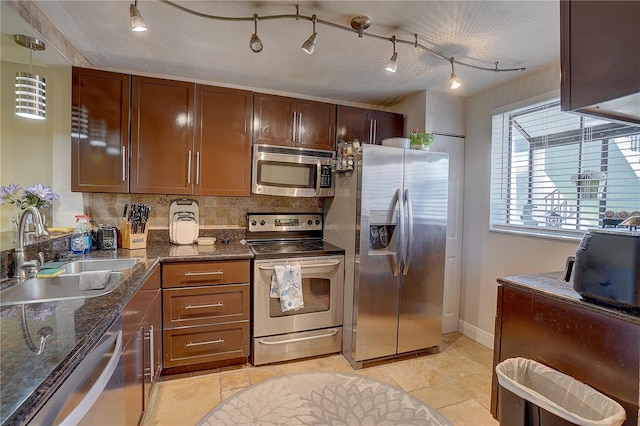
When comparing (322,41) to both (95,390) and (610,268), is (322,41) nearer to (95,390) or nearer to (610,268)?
(610,268)

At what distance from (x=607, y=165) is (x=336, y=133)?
2.02m

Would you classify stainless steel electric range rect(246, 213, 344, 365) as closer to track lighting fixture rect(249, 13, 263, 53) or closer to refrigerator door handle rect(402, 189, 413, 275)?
refrigerator door handle rect(402, 189, 413, 275)

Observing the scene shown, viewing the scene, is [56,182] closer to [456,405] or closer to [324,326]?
[324,326]

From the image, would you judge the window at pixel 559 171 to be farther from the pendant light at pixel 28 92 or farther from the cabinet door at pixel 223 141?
the pendant light at pixel 28 92

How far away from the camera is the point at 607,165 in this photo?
2035 mm

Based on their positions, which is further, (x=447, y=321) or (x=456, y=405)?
(x=447, y=321)

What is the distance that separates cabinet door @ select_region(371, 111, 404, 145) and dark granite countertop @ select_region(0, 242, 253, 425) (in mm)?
2418

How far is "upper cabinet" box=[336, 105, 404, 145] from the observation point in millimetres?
2934

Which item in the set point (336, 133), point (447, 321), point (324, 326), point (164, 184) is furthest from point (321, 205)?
point (447, 321)

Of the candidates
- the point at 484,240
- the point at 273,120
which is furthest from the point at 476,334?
the point at 273,120

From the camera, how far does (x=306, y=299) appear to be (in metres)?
2.51

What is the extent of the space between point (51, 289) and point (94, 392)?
927mm

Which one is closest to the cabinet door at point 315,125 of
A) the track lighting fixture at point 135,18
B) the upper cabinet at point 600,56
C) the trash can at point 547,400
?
the track lighting fixture at point 135,18

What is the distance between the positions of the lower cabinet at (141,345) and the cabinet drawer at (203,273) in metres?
0.09
